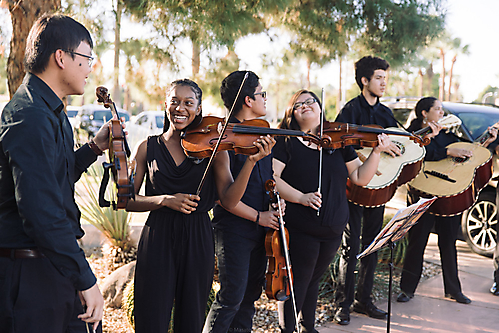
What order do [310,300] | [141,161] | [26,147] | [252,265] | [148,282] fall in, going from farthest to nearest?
[310,300]
[252,265]
[141,161]
[148,282]
[26,147]

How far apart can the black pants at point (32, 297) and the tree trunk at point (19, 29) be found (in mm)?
2791

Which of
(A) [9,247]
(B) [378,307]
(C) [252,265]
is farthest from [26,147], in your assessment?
(B) [378,307]

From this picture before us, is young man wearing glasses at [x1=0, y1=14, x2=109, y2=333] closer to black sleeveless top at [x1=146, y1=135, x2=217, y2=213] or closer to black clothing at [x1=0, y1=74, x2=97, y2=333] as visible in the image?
black clothing at [x1=0, y1=74, x2=97, y2=333]

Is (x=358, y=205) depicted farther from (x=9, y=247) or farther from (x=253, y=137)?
(x=9, y=247)

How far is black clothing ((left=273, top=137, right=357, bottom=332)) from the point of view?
10.3ft

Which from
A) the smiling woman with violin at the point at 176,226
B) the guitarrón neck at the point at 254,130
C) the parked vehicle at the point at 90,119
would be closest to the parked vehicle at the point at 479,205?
the guitarrón neck at the point at 254,130

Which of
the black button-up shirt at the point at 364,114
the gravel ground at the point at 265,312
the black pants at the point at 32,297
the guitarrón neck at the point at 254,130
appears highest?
the black button-up shirt at the point at 364,114

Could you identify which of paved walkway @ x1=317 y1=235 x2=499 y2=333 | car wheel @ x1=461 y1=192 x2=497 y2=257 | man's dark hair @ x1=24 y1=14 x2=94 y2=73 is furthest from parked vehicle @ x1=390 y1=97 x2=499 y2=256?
man's dark hair @ x1=24 y1=14 x2=94 y2=73

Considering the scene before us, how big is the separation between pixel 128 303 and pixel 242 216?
3.52 feet

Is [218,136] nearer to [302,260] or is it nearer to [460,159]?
[302,260]

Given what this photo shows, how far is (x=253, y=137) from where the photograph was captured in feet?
8.40

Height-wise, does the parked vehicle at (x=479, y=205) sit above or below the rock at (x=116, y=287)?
above

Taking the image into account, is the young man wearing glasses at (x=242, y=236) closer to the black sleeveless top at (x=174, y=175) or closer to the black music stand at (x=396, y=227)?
the black sleeveless top at (x=174, y=175)

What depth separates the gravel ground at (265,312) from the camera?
12.1ft
